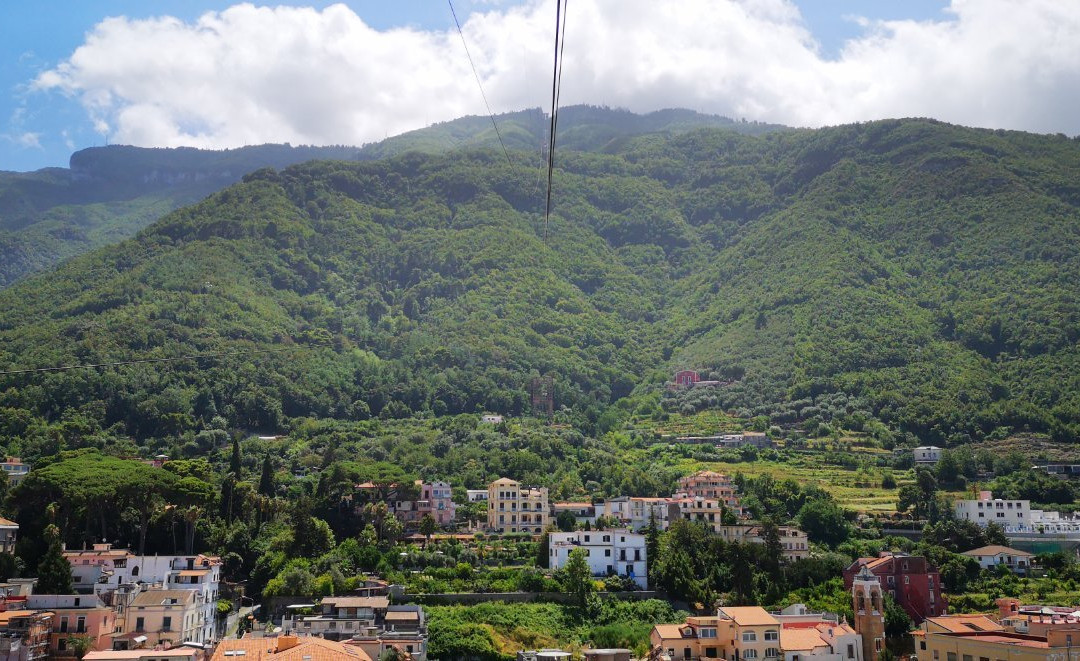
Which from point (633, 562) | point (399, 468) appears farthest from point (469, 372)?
point (633, 562)

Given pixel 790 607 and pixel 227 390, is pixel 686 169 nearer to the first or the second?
pixel 227 390

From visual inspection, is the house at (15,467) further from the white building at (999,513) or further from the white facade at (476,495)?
the white building at (999,513)

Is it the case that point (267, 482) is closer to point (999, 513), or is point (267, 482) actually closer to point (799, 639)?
point (799, 639)

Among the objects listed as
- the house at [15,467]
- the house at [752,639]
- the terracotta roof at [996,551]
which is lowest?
the house at [752,639]

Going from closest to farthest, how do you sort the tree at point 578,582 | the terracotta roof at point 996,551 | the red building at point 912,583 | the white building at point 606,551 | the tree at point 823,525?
the tree at point 578,582 → the red building at point 912,583 → the white building at point 606,551 → the terracotta roof at point 996,551 → the tree at point 823,525

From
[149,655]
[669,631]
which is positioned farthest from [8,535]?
[669,631]

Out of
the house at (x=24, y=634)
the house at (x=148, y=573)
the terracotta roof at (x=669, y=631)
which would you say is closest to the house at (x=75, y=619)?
the house at (x=24, y=634)

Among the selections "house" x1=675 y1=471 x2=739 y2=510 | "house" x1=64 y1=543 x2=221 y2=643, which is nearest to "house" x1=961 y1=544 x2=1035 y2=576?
"house" x1=675 y1=471 x2=739 y2=510
